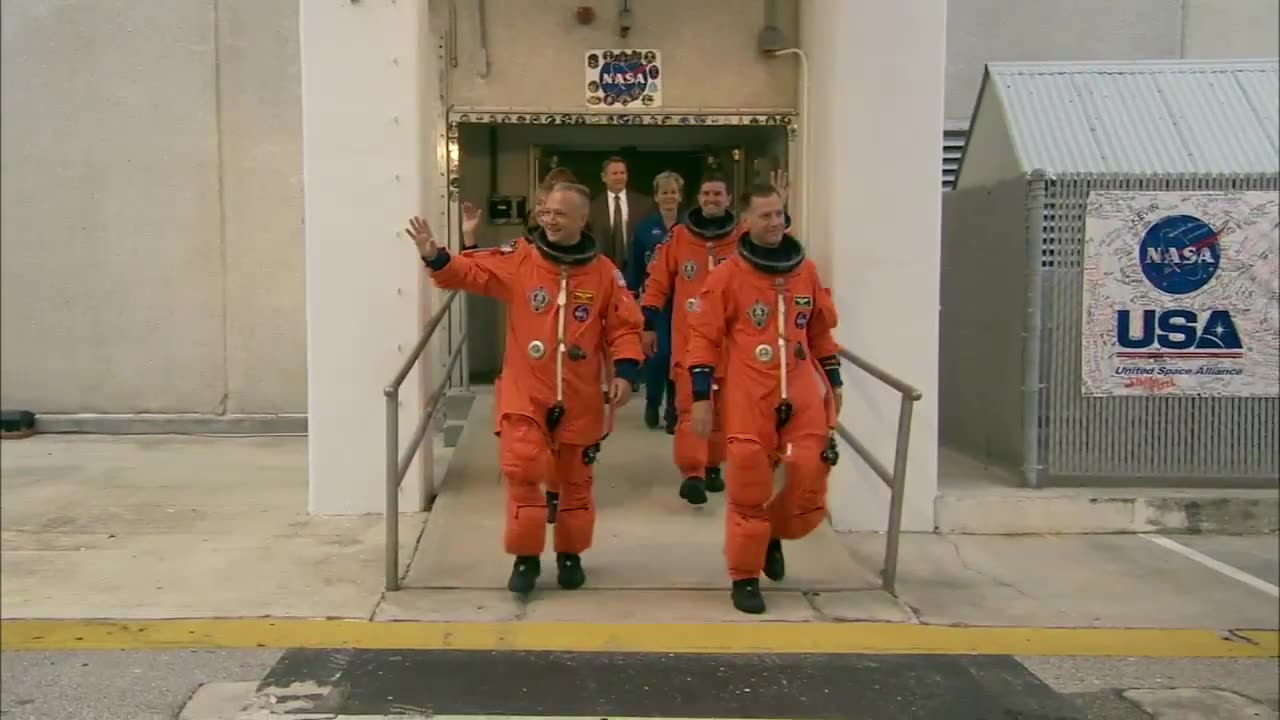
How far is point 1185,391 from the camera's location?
19.7ft

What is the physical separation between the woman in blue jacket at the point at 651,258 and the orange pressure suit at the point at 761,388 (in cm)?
218

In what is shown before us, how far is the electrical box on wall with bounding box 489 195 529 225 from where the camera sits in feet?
32.1

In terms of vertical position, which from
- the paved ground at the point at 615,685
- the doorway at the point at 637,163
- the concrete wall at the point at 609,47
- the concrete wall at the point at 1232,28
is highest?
the concrete wall at the point at 609,47

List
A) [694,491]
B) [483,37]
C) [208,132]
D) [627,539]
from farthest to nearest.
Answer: [208,132] < [483,37] < [694,491] < [627,539]

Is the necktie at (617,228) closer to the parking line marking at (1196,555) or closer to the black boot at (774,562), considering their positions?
the black boot at (774,562)

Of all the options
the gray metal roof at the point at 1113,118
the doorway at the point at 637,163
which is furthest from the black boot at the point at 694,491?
the doorway at the point at 637,163

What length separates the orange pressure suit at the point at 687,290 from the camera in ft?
19.1

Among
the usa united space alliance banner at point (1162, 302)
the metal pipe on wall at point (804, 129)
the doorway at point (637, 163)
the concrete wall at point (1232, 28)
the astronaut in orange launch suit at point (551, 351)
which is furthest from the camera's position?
the doorway at point (637, 163)

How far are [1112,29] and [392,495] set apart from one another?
331 centimetres

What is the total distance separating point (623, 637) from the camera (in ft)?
13.9

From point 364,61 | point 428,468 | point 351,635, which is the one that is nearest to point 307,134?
point 364,61

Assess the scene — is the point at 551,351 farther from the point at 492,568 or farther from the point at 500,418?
the point at 492,568

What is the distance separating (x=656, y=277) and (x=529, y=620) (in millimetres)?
2278

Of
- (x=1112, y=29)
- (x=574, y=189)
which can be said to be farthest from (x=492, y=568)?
(x=1112, y=29)
